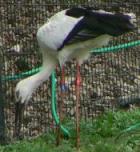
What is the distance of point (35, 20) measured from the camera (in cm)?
838

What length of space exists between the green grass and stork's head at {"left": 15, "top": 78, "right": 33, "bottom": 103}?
17.2 inches

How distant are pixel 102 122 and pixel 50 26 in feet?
4.44

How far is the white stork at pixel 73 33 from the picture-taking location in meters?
7.07

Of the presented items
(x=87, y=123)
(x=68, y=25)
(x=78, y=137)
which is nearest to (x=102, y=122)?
(x=87, y=123)

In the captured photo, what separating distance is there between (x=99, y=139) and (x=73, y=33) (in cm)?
115

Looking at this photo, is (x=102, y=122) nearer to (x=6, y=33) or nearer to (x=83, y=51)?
(x=83, y=51)

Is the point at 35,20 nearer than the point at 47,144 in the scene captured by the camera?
No

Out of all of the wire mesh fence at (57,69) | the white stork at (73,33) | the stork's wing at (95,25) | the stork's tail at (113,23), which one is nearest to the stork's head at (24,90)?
the white stork at (73,33)

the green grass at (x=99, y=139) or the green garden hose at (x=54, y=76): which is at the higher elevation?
the green garden hose at (x=54, y=76)

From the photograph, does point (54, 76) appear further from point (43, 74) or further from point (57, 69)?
point (43, 74)

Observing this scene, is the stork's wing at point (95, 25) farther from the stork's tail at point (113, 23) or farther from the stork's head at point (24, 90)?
the stork's head at point (24, 90)

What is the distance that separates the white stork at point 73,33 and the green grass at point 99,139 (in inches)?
19.4

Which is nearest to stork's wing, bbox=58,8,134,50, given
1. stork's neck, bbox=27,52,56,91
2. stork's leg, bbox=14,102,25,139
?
stork's neck, bbox=27,52,56,91

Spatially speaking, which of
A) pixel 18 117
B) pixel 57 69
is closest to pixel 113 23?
pixel 18 117
